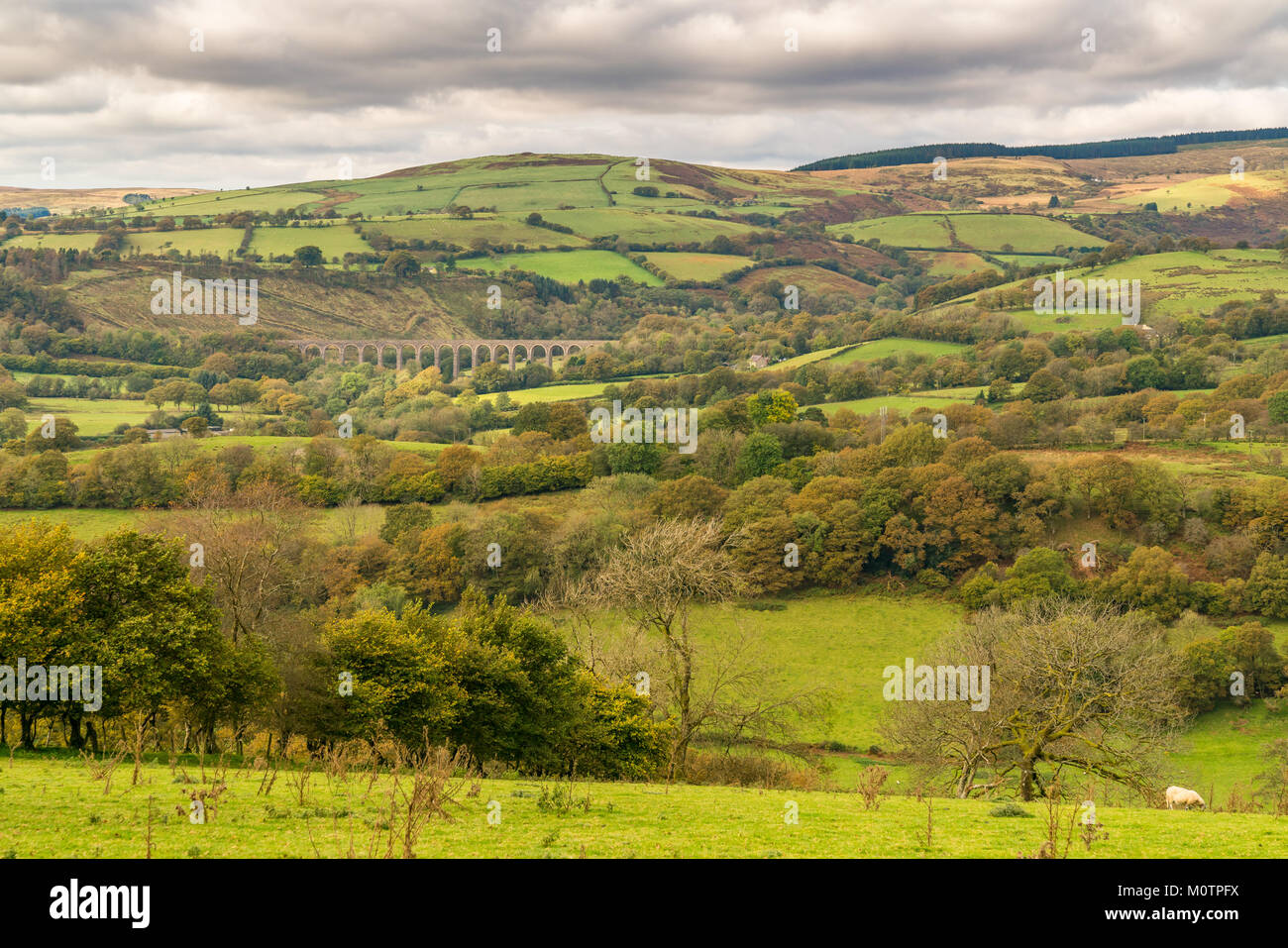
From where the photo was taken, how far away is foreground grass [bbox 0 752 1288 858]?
16.3m

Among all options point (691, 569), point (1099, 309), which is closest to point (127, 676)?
point (691, 569)

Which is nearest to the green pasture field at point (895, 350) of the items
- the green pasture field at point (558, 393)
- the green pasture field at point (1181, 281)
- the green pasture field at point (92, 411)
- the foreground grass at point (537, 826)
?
the green pasture field at point (1181, 281)

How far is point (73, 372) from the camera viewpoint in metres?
168

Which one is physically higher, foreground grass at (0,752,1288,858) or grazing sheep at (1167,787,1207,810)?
foreground grass at (0,752,1288,858)

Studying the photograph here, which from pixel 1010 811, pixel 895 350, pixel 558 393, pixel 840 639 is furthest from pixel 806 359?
pixel 1010 811

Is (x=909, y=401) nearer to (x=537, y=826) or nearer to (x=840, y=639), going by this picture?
(x=840, y=639)

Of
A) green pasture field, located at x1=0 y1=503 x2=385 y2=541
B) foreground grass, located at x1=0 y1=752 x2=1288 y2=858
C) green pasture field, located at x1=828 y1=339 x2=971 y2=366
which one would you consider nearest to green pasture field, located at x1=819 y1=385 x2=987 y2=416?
green pasture field, located at x1=828 y1=339 x2=971 y2=366

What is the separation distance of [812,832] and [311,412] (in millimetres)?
135146

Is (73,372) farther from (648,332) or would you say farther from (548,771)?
(548,771)

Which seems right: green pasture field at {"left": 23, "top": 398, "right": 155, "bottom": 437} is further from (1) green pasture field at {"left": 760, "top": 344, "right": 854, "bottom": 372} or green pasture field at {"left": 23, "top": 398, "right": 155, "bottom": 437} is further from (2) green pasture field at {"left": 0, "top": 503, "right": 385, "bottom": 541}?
(1) green pasture field at {"left": 760, "top": 344, "right": 854, "bottom": 372}

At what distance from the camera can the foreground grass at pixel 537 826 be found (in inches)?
640

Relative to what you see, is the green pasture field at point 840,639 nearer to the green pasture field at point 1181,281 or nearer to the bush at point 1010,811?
the bush at point 1010,811

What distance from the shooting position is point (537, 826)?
62.2ft

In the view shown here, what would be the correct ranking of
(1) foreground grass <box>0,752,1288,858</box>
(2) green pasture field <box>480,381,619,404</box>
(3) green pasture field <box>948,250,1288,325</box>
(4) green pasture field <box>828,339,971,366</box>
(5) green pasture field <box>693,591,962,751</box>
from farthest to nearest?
1. (3) green pasture field <box>948,250,1288,325</box>
2. (2) green pasture field <box>480,381,619,404</box>
3. (4) green pasture field <box>828,339,971,366</box>
4. (5) green pasture field <box>693,591,962,751</box>
5. (1) foreground grass <box>0,752,1288,858</box>
